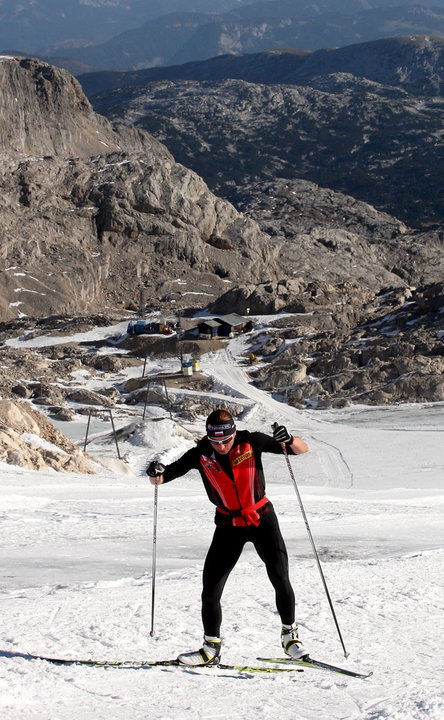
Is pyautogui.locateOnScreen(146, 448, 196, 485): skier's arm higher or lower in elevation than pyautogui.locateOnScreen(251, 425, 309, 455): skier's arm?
lower

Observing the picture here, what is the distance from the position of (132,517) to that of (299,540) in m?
2.64

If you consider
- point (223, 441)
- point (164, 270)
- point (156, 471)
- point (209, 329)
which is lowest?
point (164, 270)

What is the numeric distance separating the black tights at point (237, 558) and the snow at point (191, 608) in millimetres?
333

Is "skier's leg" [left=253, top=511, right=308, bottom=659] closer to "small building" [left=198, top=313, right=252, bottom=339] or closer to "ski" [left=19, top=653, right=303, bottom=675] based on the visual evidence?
"ski" [left=19, top=653, right=303, bottom=675]

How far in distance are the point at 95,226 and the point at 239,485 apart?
87.3 metres

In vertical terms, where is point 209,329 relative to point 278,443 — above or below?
below

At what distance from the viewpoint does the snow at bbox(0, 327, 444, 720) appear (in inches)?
196

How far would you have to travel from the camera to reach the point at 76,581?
25.0ft

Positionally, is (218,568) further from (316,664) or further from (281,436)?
(281,436)

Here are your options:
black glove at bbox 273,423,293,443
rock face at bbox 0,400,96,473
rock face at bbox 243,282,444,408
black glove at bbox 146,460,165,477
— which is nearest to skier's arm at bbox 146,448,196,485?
black glove at bbox 146,460,165,477

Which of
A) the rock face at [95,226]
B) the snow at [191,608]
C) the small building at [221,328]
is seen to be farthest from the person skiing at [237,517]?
the rock face at [95,226]

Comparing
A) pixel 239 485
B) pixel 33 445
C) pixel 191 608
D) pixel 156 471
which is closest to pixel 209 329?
pixel 33 445

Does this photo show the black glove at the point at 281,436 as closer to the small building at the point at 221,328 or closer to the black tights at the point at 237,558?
the black tights at the point at 237,558

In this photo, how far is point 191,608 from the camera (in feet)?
21.8
